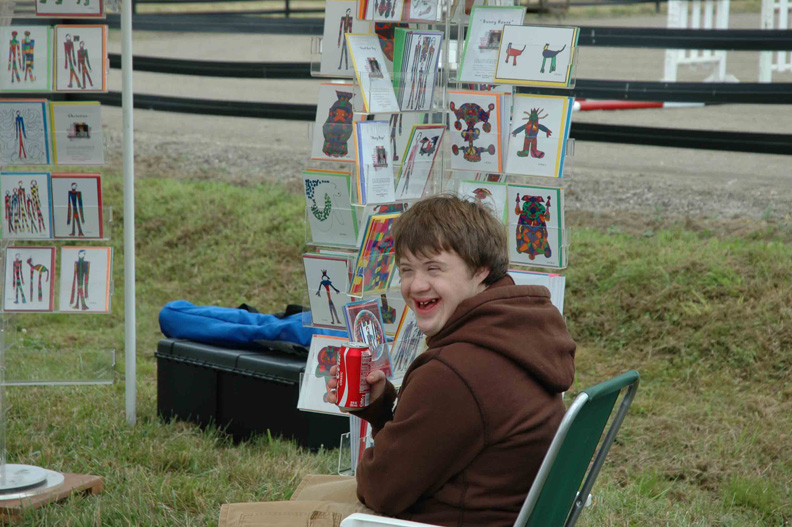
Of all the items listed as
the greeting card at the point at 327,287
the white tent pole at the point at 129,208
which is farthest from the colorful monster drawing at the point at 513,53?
the white tent pole at the point at 129,208

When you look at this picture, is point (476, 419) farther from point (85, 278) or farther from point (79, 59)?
point (79, 59)

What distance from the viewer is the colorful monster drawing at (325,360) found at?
3229 mm

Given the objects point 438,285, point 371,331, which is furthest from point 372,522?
point 371,331

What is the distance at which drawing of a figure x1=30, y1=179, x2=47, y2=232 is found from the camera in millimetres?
3582

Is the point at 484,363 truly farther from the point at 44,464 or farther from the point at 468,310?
the point at 44,464

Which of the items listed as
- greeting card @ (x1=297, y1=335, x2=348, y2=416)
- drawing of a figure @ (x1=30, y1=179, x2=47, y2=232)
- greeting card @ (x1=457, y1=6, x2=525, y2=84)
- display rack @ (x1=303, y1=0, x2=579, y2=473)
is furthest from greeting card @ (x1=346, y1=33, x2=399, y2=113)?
drawing of a figure @ (x1=30, y1=179, x2=47, y2=232)

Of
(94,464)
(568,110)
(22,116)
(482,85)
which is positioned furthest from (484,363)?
(22,116)

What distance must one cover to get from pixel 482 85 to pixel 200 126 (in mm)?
6934

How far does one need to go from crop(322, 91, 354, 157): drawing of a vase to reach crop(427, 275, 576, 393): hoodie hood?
1400 millimetres

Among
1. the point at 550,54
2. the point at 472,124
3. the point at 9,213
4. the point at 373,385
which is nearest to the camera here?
the point at 373,385

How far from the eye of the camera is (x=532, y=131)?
312cm

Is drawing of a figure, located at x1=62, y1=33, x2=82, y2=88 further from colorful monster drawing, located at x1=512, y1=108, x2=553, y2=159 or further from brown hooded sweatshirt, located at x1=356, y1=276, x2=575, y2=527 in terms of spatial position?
brown hooded sweatshirt, located at x1=356, y1=276, x2=575, y2=527

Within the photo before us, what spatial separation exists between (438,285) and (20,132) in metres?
2.28

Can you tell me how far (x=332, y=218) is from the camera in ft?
10.6
